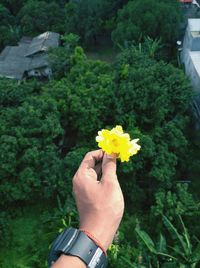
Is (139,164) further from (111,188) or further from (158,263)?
(111,188)

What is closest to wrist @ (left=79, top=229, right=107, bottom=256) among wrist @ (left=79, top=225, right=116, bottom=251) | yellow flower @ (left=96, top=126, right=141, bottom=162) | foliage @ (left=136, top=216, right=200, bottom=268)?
wrist @ (left=79, top=225, right=116, bottom=251)

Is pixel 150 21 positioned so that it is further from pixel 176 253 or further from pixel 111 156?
pixel 111 156

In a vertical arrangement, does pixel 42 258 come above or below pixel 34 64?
below

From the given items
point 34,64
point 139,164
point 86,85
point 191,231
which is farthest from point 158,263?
A: point 34,64

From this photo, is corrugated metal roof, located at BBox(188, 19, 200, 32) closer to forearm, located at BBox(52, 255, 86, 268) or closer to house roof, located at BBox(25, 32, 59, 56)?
house roof, located at BBox(25, 32, 59, 56)

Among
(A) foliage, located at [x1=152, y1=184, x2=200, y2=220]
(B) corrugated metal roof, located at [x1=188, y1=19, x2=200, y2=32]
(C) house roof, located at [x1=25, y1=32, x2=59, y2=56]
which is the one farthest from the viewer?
(C) house roof, located at [x1=25, y1=32, x2=59, y2=56]

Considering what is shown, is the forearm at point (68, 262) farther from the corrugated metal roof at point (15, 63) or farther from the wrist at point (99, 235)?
the corrugated metal roof at point (15, 63)
